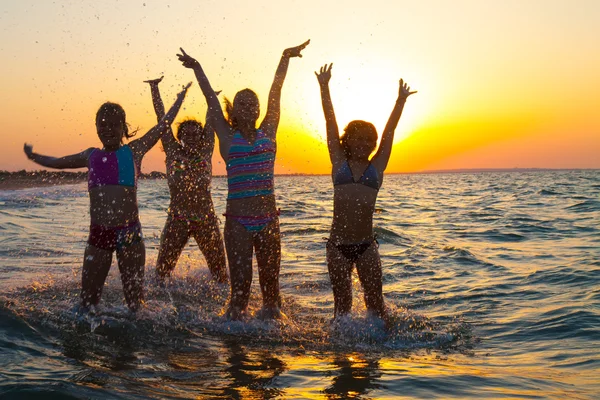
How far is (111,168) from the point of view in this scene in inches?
230

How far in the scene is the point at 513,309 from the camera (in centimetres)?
806

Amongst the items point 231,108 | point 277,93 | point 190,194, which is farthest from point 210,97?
point 190,194

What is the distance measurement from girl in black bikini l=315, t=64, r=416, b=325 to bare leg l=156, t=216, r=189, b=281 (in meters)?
2.95

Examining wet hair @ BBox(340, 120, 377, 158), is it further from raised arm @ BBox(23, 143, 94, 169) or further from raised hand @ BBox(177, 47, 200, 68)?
raised arm @ BBox(23, 143, 94, 169)

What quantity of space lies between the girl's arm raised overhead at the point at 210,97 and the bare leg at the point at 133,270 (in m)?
1.37

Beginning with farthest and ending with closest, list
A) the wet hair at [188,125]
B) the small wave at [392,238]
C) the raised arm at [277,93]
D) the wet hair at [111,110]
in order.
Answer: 1. the small wave at [392,238]
2. the wet hair at [188,125]
3. the raised arm at [277,93]
4. the wet hair at [111,110]

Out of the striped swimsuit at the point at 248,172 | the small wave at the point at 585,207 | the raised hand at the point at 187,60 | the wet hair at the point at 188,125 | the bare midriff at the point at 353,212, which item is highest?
the raised hand at the point at 187,60

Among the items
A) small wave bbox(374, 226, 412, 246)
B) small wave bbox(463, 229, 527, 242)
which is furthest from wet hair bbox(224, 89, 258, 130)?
small wave bbox(463, 229, 527, 242)

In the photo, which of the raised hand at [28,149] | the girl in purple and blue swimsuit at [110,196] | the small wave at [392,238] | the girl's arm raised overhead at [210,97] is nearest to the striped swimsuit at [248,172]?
the girl's arm raised overhead at [210,97]

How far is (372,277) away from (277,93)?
2097 millimetres

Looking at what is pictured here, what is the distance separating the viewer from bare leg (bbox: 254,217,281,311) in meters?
6.07

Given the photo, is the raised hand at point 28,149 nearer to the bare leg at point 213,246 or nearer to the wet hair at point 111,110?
the wet hair at point 111,110

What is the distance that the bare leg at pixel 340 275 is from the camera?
20.1 feet

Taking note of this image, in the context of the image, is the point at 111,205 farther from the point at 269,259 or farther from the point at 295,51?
the point at 295,51
